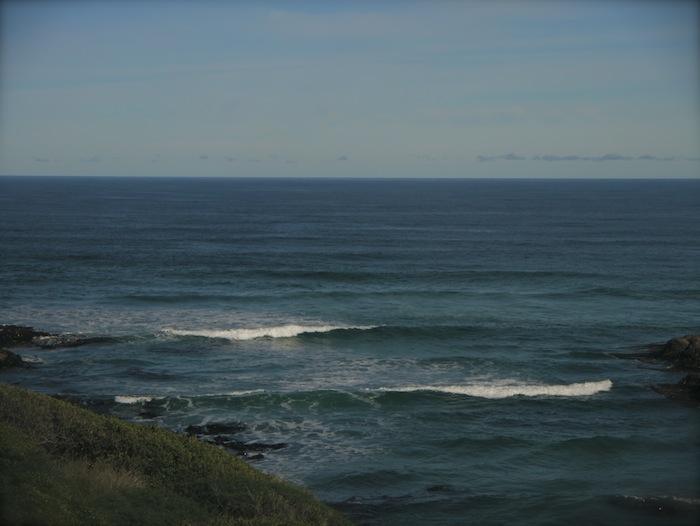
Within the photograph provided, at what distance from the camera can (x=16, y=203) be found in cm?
14862

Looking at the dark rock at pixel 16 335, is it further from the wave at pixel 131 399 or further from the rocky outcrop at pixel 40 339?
the wave at pixel 131 399

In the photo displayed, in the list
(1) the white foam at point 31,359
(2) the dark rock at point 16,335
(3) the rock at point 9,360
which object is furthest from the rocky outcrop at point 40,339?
(3) the rock at point 9,360

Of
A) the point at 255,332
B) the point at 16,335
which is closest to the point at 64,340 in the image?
the point at 16,335

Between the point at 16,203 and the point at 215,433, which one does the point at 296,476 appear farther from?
the point at 16,203

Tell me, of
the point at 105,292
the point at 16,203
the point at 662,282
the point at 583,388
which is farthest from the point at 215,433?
the point at 16,203

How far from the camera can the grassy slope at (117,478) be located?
17.6m

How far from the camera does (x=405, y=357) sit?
142ft

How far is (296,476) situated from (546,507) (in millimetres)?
8605

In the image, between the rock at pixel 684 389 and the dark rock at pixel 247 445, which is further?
the rock at pixel 684 389

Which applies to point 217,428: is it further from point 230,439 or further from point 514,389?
point 514,389

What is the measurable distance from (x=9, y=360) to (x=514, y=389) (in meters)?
25.3

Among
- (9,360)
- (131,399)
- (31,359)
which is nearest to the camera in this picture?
(131,399)

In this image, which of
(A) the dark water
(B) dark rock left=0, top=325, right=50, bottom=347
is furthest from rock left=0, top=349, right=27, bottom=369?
(B) dark rock left=0, top=325, right=50, bottom=347

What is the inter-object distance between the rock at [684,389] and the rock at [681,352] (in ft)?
9.47
